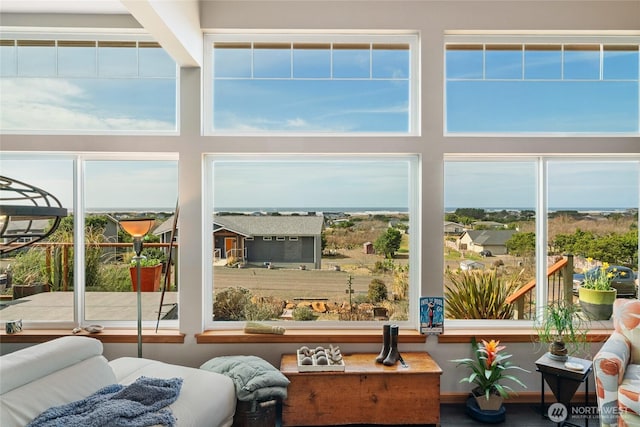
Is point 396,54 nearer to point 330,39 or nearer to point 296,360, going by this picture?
point 330,39

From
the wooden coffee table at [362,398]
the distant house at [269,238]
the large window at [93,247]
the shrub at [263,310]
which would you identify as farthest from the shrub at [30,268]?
the wooden coffee table at [362,398]

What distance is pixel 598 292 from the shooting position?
3.24 m

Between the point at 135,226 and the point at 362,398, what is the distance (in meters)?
1.96

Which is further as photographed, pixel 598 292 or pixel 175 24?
pixel 598 292

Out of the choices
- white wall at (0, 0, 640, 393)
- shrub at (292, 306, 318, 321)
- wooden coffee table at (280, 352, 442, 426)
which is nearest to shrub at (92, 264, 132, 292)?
white wall at (0, 0, 640, 393)

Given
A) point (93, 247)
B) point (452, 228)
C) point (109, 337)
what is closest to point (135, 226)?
point (93, 247)

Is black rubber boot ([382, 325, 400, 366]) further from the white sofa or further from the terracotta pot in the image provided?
the terracotta pot

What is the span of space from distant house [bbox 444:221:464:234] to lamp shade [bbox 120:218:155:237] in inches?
90.3

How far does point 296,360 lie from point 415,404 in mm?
871

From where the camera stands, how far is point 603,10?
316cm

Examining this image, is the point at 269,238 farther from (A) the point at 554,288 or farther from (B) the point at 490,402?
(A) the point at 554,288

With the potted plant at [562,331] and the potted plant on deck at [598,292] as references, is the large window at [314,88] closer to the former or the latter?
the potted plant at [562,331]

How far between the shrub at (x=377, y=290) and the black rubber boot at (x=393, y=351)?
437mm

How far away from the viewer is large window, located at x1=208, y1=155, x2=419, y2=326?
3.30 m
